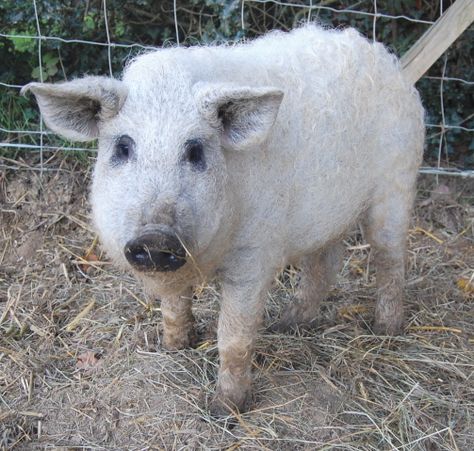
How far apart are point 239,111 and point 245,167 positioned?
0.91ft

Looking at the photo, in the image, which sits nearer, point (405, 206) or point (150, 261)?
point (150, 261)

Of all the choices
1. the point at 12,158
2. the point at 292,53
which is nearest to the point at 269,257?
the point at 292,53

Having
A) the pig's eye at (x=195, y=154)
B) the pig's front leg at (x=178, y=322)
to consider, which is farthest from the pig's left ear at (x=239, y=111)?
the pig's front leg at (x=178, y=322)

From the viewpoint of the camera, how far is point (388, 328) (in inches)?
165

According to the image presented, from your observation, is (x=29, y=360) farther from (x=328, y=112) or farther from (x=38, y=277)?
(x=328, y=112)

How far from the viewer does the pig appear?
277cm

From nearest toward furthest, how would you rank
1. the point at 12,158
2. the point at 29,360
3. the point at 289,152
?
the point at 289,152 → the point at 29,360 → the point at 12,158

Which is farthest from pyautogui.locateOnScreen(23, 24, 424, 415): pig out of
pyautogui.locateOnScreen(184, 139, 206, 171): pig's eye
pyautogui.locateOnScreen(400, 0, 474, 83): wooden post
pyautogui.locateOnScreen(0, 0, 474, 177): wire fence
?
pyautogui.locateOnScreen(0, 0, 474, 177): wire fence

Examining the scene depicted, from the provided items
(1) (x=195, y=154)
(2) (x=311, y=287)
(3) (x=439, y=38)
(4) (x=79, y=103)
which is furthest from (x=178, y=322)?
(3) (x=439, y=38)

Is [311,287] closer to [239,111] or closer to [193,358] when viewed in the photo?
[193,358]

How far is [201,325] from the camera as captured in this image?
420cm

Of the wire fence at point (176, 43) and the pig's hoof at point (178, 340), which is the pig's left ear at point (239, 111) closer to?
the pig's hoof at point (178, 340)

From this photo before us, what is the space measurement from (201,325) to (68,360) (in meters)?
0.73

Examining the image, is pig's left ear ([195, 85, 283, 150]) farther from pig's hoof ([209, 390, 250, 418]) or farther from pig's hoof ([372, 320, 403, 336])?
pig's hoof ([372, 320, 403, 336])
